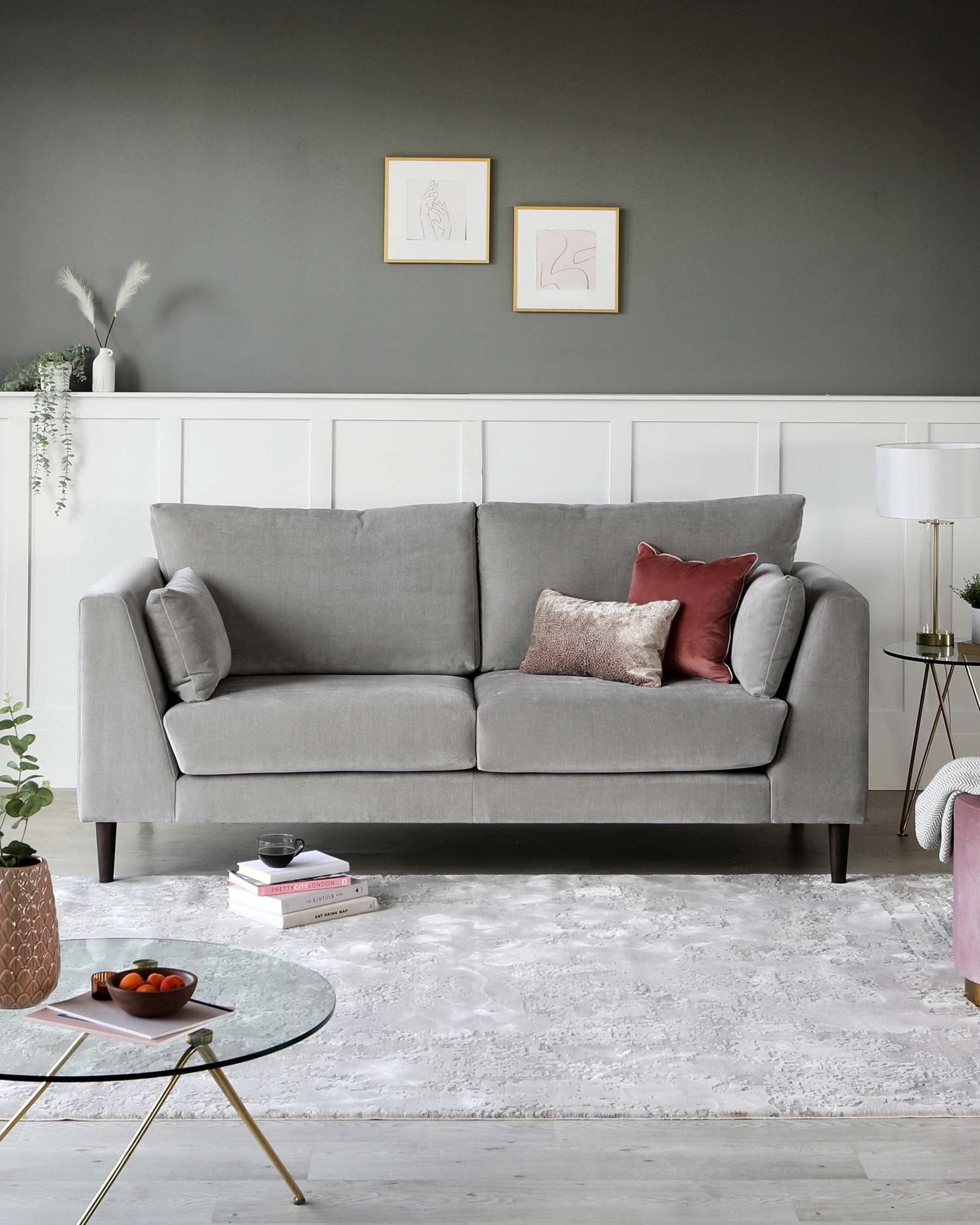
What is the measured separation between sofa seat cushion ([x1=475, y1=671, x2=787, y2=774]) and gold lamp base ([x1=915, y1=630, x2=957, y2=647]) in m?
0.90

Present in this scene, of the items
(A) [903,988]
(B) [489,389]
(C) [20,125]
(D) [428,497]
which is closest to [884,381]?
(B) [489,389]

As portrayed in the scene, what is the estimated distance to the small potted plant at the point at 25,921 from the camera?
1708 millimetres

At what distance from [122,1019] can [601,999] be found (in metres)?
1.15

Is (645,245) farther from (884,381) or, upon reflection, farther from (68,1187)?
(68,1187)

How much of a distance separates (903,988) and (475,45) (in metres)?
3.46

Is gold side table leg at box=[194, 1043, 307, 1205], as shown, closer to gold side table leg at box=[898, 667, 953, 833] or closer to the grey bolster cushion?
the grey bolster cushion

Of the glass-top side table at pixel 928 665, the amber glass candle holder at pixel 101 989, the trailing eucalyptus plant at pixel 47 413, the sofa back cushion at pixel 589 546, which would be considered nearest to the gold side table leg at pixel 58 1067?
the amber glass candle holder at pixel 101 989

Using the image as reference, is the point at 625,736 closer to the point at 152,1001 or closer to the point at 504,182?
the point at 152,1001

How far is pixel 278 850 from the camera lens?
2.99m

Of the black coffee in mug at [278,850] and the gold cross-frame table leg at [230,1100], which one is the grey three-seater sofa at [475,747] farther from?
the gold cross-frame table leg at [230,1100]

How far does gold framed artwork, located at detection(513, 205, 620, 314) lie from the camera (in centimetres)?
443

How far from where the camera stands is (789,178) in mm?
4449

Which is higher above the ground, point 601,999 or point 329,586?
point 329,586

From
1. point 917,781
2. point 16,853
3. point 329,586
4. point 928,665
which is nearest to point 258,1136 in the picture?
point 16,853
